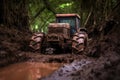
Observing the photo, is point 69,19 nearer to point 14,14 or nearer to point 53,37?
point 53,37

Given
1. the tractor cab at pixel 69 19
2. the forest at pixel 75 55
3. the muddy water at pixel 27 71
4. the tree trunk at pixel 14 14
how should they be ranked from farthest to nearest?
the tree trunk at pixel 14 14 < the tractor cab at pixel 69 19 < the muddy water at pixel 27 71 < the forest at pixel 75 55

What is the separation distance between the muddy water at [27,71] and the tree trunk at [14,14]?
202 inches

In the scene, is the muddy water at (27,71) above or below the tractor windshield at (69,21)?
below

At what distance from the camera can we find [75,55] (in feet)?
32.7

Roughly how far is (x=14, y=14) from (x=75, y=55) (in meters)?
6.01

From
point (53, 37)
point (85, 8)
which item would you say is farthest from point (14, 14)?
point (85, 8)

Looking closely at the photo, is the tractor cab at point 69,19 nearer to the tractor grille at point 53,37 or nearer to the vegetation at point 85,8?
the vegetation at point 85,8

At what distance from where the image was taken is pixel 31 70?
25.1 ft

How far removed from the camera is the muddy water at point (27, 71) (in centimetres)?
653

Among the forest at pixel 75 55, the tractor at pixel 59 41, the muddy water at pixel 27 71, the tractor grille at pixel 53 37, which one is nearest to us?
the forest at pixel 75 55

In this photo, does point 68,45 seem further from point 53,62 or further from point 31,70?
point 31,70

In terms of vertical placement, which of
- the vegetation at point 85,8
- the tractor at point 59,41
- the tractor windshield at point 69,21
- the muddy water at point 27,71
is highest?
the vegetation at point 85,8

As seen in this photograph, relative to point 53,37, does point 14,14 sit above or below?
above

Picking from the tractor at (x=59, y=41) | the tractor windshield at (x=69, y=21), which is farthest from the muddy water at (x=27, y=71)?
the tractor windshield at (x=69, y=21)
